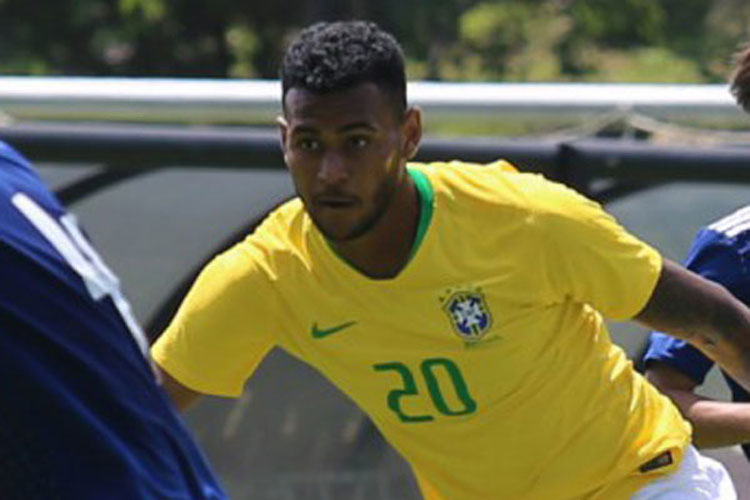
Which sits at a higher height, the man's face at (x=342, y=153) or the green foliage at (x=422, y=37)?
the man's face at (x=342, y=153)

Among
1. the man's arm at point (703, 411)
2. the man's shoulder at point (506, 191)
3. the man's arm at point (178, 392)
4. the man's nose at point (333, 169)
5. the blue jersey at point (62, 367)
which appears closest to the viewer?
the blue jersey at point (62, 367)

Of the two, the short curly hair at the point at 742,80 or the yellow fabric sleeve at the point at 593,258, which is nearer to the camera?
the yellow fabric sleeve at the point at 593,258

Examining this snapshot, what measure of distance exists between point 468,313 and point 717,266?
0.63 metres

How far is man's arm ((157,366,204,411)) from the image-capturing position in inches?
152

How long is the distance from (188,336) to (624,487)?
82cm

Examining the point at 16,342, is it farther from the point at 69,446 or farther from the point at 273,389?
the point at 273,389

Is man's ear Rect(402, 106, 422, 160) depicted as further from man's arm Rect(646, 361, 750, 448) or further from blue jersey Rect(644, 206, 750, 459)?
man's arm Rect(646, 361, 750, 448)

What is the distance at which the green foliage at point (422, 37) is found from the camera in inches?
624

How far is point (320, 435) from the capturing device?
6.49 meters

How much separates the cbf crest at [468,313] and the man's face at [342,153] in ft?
0.68

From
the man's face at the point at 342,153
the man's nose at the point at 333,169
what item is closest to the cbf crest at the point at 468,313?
the man's face at the point at 342,153

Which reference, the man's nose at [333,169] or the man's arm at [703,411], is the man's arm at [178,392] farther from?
the man's arm at [703,411]

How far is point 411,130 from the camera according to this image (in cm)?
366

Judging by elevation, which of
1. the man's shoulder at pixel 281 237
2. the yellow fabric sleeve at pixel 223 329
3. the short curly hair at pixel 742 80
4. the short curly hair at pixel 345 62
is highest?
the short curly hair at pixel 345 62
